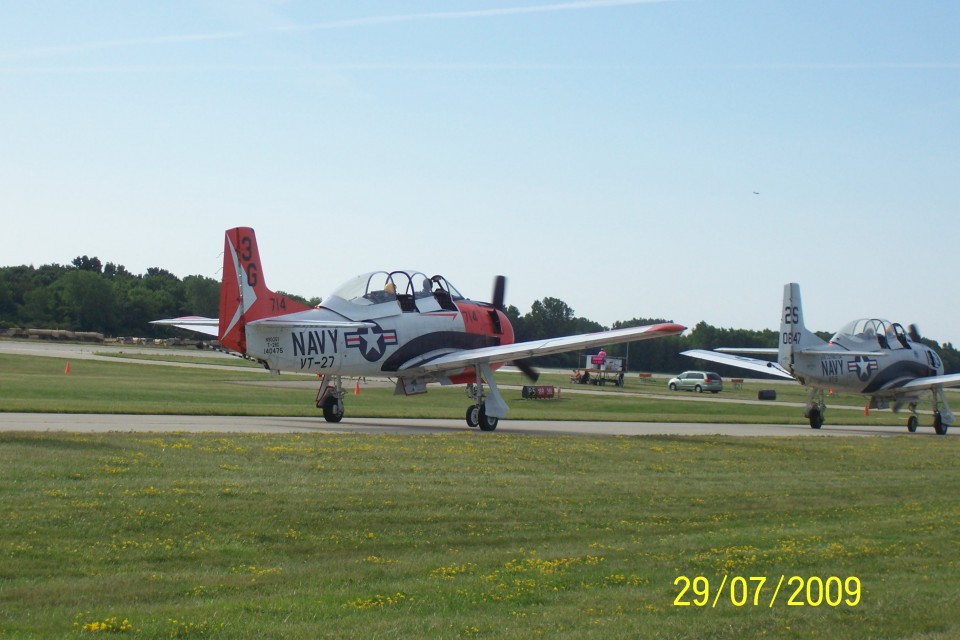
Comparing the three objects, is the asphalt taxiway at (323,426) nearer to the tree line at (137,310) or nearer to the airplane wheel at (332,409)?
the airplane wheel at (332,409)

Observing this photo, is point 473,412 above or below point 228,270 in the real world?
below

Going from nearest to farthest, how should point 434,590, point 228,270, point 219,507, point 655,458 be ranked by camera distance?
point 434,590 < point 219,507 < point 655,458 < point 228,270

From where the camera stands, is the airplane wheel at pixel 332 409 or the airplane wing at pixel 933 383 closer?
the airplane wheel at pixel 332 409

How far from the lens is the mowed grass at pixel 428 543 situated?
8625 mm

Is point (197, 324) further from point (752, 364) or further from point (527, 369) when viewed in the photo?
point (752, 364)

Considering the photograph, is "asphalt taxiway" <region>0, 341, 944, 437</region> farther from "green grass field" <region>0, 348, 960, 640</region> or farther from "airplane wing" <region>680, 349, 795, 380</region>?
Answer: "green grass field" <region>0, 348, 960, 640</region>

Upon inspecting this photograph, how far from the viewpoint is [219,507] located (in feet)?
39.2

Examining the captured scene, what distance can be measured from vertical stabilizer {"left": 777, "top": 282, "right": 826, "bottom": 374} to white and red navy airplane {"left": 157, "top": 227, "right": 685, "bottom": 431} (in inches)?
434

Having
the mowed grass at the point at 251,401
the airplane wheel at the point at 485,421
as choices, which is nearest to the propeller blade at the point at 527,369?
the airplane wheel at the point at 485,421

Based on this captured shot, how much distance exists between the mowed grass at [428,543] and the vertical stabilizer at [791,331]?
605 inches

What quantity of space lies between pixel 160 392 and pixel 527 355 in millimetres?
17038

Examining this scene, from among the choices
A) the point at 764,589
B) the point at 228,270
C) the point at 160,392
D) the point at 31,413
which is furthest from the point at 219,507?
the point at 160,392

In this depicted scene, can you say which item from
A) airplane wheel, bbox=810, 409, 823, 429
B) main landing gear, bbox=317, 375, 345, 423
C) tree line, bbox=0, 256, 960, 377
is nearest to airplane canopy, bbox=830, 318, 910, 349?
airplane wheel, bbox=810, 409, 823, 429

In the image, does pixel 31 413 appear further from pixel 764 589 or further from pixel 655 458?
pixel 764 589
